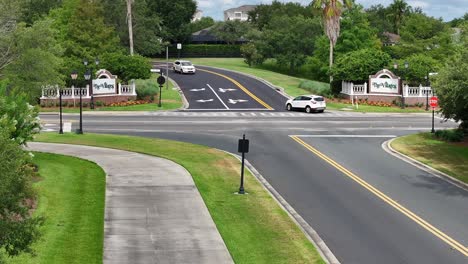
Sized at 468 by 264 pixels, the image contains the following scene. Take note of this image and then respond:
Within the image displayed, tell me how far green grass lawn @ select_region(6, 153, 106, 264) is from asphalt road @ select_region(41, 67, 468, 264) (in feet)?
20.3

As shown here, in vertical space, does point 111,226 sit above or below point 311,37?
below

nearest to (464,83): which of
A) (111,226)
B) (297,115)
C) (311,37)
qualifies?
(111,226)

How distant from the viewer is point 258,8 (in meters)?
140

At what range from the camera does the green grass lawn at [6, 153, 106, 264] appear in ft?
50.3

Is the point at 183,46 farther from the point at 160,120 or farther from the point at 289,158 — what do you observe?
the point at 289,158

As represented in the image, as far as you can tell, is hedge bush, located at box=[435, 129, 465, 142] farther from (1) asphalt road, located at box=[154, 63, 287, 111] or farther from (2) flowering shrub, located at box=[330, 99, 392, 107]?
(2) flowering shrub, located at box=[330, 99, 392, 107]

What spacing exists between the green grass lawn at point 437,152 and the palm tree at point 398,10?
9257 centimetres

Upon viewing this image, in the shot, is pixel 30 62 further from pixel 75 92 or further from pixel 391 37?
pixel 391 37

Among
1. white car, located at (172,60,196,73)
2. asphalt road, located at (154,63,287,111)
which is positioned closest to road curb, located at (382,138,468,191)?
asphalt road, located at (154,63,287,111)

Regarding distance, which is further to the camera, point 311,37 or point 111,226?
point 311,37

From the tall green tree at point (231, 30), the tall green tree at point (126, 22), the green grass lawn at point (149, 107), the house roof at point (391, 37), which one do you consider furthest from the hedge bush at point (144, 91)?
the house roof at point (391, 37)

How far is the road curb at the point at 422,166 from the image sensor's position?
84.9 ft

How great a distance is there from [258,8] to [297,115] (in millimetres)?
92938

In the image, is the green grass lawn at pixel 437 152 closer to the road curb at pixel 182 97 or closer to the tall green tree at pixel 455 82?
the tall green tree at pixel 455 82
